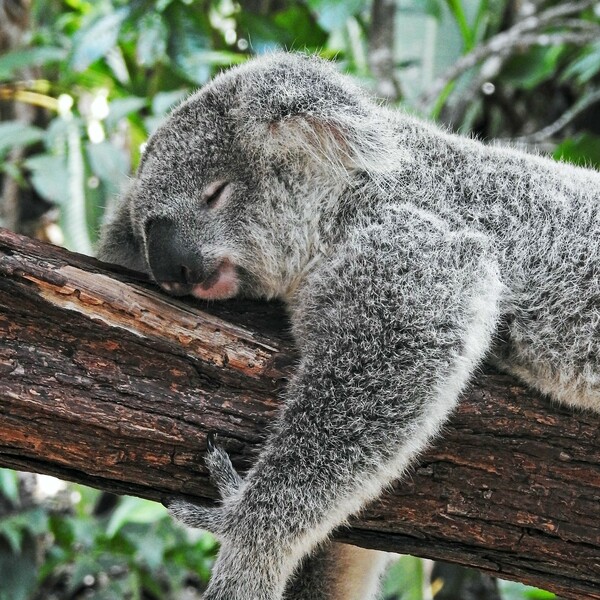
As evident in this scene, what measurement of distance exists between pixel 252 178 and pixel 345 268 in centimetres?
47

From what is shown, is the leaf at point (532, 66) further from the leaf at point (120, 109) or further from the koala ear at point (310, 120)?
the koala ear at point (310, 120)

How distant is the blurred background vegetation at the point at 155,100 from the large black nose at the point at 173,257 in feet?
2.52

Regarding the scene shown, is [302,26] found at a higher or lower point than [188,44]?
lower

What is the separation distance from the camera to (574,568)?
2.26 metres

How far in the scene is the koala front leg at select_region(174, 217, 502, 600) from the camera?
2123 mm

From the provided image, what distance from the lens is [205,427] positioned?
217cm

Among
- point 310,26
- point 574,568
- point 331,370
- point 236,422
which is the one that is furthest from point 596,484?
point 310,26

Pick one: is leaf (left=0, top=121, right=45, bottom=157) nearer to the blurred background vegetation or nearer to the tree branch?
the blurred background vegetation

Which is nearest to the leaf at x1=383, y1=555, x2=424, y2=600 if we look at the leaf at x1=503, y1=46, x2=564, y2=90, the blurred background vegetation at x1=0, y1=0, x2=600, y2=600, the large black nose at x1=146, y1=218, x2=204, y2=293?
the blurred background vegetation at x1=0, y1=0, x2=600, y2=600

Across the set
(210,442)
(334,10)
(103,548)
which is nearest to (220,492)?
(210,442)

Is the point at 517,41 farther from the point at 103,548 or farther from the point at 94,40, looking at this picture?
the point at 103,548

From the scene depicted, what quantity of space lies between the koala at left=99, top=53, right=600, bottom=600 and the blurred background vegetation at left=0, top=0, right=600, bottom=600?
814 mm

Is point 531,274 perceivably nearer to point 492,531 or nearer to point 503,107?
point 492,531

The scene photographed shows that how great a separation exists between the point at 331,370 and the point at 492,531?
2.12 ft
